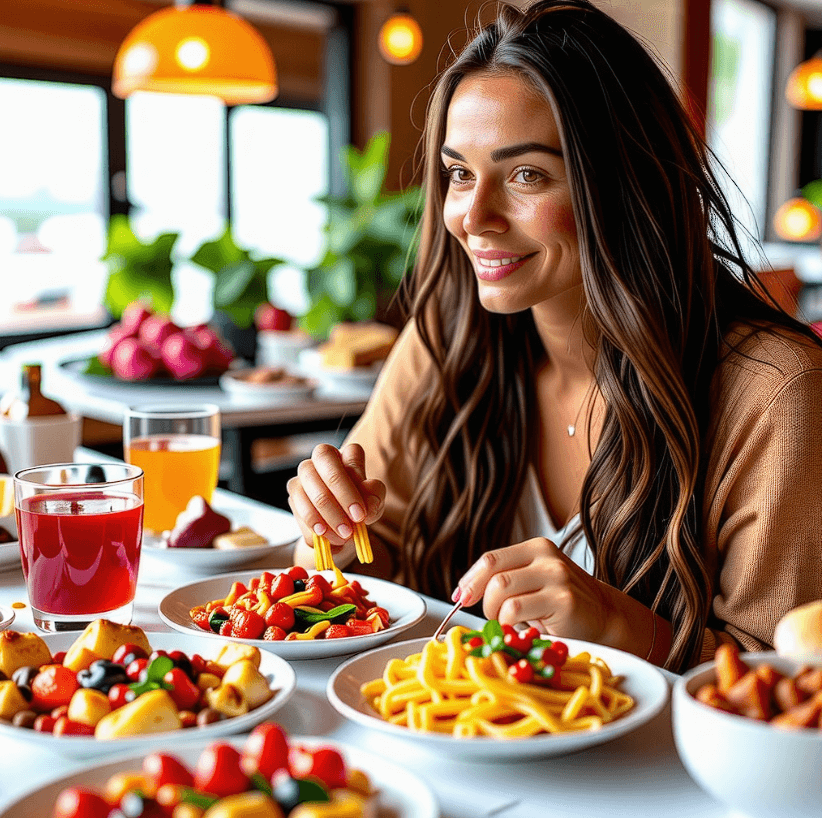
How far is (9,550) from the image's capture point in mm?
1361

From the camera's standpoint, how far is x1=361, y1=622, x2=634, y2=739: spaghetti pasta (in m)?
0.82

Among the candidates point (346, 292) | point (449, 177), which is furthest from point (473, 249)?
point (346, 292)

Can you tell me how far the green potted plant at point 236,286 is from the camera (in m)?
3.65

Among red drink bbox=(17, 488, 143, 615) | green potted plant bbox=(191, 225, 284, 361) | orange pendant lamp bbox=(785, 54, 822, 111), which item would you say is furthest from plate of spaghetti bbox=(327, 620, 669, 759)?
orange pendant lamp bbox=(785, 54, 822, 111)

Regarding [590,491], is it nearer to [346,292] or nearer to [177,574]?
[177,574]

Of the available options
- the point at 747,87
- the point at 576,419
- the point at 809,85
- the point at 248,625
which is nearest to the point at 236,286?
the point at 576,419

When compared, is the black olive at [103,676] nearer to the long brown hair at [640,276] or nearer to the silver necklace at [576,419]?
the long brown hair at [640,276]

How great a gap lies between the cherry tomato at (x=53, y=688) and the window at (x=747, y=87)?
9.40m

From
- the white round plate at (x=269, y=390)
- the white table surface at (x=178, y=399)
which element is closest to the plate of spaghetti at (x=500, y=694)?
the white table surface at (x=178, y=399)

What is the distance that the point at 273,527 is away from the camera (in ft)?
5.21

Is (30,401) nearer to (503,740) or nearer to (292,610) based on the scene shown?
(292,610)

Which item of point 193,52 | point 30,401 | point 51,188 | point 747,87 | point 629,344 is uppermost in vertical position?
point 747,87

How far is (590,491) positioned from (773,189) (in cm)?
1029

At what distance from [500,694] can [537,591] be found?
25 centimetres
